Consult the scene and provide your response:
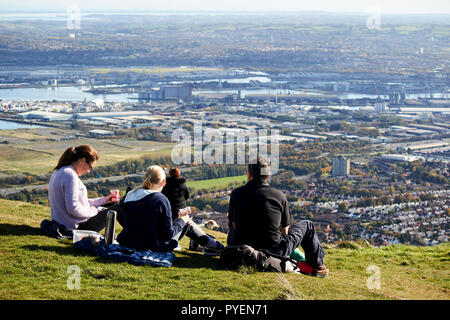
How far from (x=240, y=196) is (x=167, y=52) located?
277 feet

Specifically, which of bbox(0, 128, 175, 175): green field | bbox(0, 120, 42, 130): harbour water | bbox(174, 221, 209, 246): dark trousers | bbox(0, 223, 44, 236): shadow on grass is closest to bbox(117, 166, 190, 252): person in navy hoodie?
bbox(174, 221, 209, 246): dark trousers

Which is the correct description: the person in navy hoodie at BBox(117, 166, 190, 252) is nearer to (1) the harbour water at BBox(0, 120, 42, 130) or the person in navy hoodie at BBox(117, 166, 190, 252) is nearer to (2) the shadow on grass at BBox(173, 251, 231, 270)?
(2) the shadow on grass at BBox(173, 251, 231, 270)

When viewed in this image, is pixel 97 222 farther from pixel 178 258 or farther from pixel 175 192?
pixel 178 258

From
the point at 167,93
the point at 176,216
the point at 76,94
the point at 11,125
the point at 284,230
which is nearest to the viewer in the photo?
the point at 284,230

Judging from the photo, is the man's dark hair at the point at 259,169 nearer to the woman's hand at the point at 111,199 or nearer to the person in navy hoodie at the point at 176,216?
the person in navy hoodie at the point at 176,216

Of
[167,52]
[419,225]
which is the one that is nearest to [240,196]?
[419,225]

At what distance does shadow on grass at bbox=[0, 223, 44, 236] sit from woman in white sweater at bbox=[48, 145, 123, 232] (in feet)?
1.21

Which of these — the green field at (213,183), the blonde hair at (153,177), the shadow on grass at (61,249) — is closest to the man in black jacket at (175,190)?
the blonde hair at (153,177)

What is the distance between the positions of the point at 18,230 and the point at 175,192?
67.8 inches

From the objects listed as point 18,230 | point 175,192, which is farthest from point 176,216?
point 18,230

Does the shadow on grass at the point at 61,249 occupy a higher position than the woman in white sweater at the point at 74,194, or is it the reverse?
the woman in white sweater at the point at 74,194

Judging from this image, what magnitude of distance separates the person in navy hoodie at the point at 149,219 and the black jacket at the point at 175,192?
0.87m

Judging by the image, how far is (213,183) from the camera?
24375mm

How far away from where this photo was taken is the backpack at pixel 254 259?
5.57 metres
